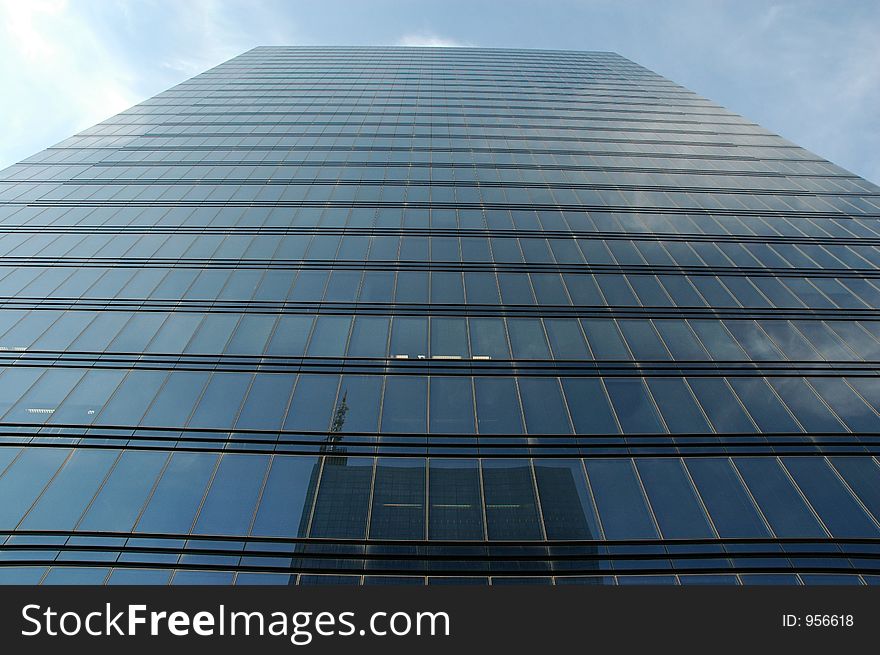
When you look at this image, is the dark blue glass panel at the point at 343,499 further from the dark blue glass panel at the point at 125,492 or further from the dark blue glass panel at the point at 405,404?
the dark blue glass panel at the point at 125,492

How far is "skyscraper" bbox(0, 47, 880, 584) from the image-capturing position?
1291 centimetres

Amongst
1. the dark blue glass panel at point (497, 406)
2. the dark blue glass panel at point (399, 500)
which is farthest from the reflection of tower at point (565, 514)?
the dark blue glass panel at point (399, 500)

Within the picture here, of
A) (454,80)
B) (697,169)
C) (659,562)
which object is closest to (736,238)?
(697,169)

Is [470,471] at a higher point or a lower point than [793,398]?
lower

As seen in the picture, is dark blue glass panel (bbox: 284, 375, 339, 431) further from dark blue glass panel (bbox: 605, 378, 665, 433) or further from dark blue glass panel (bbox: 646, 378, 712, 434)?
dark blue glass panel (bbox: 646, 378, 712, 434)

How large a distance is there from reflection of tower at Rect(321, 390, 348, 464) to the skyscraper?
80 mm

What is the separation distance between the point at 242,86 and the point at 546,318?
46027 mm

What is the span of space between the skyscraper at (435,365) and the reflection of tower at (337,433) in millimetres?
80

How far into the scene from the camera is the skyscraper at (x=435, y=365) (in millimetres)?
12906

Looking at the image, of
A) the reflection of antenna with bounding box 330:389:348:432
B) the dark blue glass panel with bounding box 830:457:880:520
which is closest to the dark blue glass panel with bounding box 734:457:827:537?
the dark blue glass panel with bounding box 830:457:880:520

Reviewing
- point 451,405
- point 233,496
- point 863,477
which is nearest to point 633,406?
point 451,405

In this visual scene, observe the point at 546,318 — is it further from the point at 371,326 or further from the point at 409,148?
the point at 409,148

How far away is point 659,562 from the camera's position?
41.1 feet

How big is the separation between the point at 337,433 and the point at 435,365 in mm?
4529
